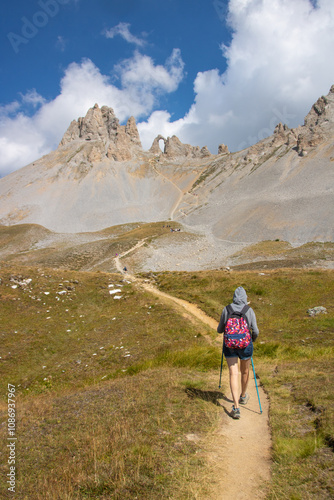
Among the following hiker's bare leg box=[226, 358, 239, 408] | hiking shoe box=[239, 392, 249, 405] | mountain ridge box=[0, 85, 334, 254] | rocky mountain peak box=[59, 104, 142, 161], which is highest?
rocky mountain peak box=[59, 104, 142, 161]

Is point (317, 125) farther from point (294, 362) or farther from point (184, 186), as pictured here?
point (294, 362)

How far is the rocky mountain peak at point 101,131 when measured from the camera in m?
179

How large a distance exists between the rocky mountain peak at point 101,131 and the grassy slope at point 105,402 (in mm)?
169030

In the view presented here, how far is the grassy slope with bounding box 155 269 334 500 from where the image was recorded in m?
4.66

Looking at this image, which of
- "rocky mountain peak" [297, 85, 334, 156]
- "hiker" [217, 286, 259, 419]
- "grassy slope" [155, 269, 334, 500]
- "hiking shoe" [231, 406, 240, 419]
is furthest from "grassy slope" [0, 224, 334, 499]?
"rocky mountain peak" [297, 85, 334, 156]

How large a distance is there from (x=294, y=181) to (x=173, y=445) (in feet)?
358

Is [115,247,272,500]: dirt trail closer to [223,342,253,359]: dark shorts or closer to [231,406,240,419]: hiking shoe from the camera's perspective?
[231,406,240,419]: hiking shoe

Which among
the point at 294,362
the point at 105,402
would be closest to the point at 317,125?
the point at 294,362

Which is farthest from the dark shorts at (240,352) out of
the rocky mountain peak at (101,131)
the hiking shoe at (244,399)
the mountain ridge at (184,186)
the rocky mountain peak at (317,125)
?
the rocky mountain peak at (101,131)

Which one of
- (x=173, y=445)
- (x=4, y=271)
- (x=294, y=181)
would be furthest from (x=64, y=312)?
(x=294, y=181)

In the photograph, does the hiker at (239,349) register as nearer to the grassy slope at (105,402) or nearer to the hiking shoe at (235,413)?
the hiking shoe at (235,413)

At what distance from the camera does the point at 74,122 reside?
630ft

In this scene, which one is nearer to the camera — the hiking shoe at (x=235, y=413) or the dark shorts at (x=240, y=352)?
the hiking shoe at (x=235, y=413)

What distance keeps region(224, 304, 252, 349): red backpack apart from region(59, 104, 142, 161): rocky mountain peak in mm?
178928
